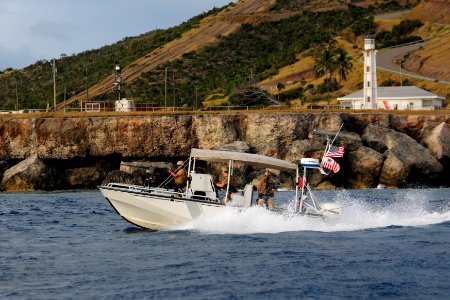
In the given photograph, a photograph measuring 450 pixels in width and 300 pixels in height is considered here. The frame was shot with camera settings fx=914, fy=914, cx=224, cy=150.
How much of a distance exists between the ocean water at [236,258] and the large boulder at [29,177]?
33.1 m

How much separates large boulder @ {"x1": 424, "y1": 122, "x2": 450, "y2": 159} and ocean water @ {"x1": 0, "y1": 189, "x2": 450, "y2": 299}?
35219 mm

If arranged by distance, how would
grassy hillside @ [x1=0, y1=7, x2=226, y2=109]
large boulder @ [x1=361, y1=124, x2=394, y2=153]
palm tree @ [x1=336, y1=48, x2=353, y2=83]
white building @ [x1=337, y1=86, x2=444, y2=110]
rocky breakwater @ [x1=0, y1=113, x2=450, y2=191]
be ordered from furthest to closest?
grassy hillside @ [x1=0, y1=7, x2=226, y2=109], palm tree @ [x1=336, y1=48, x2=353, y2=83], white building @ [x1=337, y1=86, x2=444, y2=110], rocky breakwater @ [x1=0, y1=113, x2=450, y2=191], large boulder @ [x1=361, y1=124, x2=394, y2=153]

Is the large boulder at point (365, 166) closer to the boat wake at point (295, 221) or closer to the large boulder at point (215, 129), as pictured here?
the large boulder at point (215, 129)

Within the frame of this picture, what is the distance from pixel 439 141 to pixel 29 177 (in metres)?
35.0

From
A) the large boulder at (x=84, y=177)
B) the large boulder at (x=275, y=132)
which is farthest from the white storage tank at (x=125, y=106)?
the large boulder at (x=275, y=132)

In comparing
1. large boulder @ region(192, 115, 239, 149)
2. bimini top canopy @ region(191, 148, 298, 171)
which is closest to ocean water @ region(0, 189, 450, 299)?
bimini top canopy @ region(191, 148, 298, 171)

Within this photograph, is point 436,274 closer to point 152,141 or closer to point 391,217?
point 391,217

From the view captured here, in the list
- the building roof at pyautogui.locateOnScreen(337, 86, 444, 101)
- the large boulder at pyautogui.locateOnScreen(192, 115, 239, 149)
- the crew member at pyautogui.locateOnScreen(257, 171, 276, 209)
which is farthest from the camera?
the building roof at pyautogui.locateOnScreen(337, 86, 444, 101)

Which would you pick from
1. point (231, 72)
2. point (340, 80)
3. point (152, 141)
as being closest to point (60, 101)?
point (231, 72)

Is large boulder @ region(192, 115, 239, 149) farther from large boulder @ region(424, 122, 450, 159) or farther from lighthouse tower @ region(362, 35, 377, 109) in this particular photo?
lighthouse tower @ region(362, 35, 377, 109)

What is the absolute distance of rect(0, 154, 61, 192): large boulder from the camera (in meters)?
75.4

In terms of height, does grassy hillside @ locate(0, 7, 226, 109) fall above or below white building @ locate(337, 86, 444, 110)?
above

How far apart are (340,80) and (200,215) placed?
313 ft

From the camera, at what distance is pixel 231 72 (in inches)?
6152
